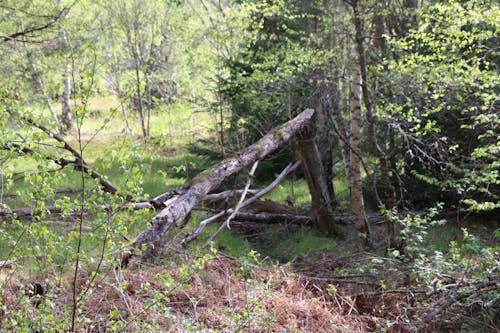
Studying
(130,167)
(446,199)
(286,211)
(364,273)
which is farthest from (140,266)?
(446,199)

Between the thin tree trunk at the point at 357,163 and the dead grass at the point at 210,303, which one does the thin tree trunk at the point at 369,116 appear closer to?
the thin tree trunk at the point at 357,163

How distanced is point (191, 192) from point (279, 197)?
6.24 metres

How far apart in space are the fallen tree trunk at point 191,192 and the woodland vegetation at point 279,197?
28mm

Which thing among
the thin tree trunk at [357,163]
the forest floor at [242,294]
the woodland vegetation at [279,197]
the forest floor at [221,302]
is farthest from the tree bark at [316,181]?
the forest floor at [221,302]

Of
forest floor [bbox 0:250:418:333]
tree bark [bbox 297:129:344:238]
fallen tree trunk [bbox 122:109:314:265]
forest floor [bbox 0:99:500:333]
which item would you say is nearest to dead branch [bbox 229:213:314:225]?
tree bark [bbox 297:129:344:238]

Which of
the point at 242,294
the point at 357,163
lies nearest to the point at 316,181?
the point at 357,163

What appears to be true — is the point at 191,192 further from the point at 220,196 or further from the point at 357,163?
the point at 357,163

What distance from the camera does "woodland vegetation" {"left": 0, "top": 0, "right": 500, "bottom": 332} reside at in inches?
156

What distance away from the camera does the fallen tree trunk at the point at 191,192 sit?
5.70 m

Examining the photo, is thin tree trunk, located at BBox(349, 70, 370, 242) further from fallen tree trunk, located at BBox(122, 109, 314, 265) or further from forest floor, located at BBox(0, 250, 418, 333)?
forest floor, located at BBox(0, 250, 418, 333)

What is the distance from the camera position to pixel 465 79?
7.15 meters

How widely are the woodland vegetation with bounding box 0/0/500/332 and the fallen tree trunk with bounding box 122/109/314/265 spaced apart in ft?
0.09

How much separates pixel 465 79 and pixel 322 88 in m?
2.99

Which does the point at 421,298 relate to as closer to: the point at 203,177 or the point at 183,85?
the point at 203,177
